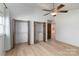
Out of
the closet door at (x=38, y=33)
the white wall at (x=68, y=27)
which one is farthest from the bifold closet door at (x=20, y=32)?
the white wall at (x=68, y=27)

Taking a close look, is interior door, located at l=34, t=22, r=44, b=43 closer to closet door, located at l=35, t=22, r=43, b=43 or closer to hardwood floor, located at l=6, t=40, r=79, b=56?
closet door, located at l=35, t=22, r=43, b=43

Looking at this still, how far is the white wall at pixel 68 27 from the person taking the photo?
16.9 feet

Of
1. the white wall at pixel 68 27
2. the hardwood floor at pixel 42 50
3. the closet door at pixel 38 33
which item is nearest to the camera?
the hardwood floor at pixel 42 50

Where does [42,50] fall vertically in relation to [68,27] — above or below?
below

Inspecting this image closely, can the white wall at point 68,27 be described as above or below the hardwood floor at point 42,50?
above

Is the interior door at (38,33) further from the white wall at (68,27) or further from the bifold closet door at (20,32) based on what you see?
the white wall at (68,27)

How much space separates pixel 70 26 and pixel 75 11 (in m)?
0.86

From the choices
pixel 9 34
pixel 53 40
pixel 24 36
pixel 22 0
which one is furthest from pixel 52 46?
pixel 22 0

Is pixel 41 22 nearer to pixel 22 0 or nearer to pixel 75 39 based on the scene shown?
pixel 75 39

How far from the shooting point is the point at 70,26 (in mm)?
5363

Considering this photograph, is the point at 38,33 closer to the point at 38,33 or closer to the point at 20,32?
the point at 38,33

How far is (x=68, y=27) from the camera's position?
17.8 ft

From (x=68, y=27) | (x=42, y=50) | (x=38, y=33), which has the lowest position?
(x=42, y=50)

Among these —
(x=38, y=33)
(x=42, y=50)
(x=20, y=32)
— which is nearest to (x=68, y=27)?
(x=38, y=33)
